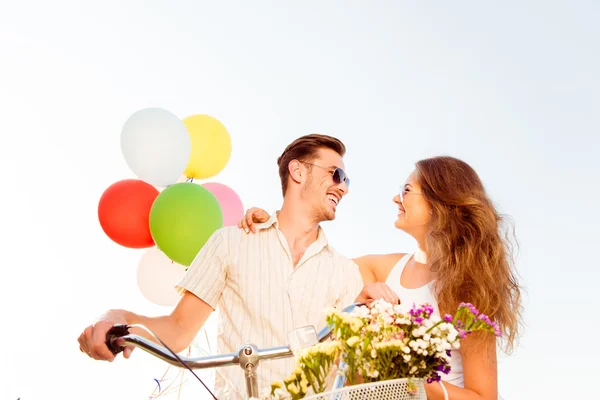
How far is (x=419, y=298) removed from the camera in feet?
9.73

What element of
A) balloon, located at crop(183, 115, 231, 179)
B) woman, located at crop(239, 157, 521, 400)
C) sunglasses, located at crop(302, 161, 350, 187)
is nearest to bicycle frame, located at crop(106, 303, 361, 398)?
woman, located at crop(239, 157, 521, 400)

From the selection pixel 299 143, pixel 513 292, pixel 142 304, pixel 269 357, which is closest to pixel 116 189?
pixel 142 304

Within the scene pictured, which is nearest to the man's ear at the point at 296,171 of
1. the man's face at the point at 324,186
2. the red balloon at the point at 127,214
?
the man's face at the point at 324,186

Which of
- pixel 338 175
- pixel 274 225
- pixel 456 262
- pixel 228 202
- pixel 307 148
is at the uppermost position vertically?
pixel 307 148

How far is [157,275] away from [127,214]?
0.54 m

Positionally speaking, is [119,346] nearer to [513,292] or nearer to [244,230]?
[244,230]

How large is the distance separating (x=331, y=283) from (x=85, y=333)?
132 centimetres

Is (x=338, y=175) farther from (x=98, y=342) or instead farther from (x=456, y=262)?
(x=98, y=342)

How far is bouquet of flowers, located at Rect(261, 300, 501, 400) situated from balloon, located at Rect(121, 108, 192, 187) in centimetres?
331

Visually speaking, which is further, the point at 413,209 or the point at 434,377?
the point at 413,209

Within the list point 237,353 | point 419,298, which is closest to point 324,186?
point 419,298

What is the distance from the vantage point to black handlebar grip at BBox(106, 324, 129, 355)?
158 cm

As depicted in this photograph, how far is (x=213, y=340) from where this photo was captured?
16.1ft

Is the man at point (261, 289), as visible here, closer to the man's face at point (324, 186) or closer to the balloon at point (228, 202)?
the man's face at point (324, 186)
